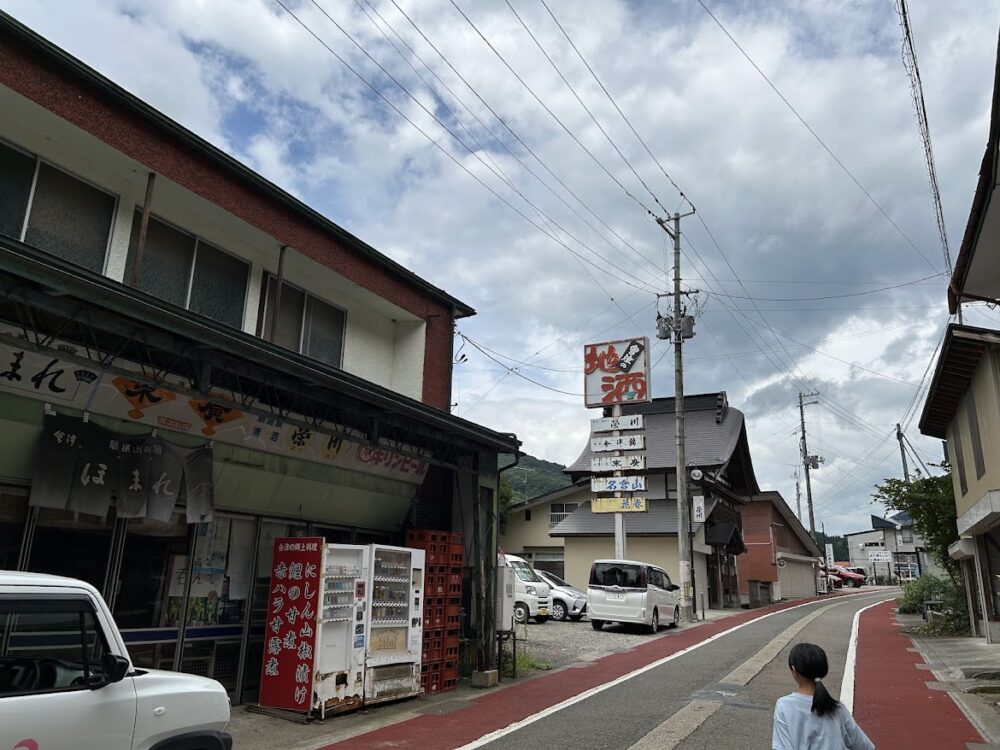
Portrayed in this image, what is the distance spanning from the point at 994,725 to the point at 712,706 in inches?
136

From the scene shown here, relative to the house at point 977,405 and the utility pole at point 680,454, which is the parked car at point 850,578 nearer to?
the utility pole at point 680,454

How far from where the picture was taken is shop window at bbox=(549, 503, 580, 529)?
36.2 m

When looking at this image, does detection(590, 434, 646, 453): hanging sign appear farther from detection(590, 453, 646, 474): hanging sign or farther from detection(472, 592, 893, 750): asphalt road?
detection(472, 592, 893, 750): asphalt road

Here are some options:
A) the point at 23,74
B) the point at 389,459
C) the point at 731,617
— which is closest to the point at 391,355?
the point at 389,459

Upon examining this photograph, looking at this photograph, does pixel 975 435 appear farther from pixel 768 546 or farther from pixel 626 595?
pixel 768 546

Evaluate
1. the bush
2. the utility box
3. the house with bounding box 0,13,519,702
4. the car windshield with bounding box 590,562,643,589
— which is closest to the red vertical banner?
the house with bounding box 0,13,519,702


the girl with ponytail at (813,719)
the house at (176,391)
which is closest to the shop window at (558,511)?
the house at (176,391)

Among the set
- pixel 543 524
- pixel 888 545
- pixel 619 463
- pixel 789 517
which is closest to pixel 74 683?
pixel 619 463

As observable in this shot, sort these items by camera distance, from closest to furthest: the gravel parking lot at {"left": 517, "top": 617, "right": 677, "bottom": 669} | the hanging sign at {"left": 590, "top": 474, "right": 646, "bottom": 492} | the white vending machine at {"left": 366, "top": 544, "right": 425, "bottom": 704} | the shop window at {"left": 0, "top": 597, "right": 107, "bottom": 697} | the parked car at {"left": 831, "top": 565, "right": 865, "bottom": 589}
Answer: the shop window at {"left": 0, "top": 597, "right": 107, "bottom": 697}, the white vending machine at {"left": 366, "top": 544, "right": 425, "bottom": 704}, the gravel parking lot at {"left": 517, "top": 617, "right": 677, "bottom": 669}, the hanging sign at {"left": 590, "top": 474, "right": 646, "bottom": 492}, the parked car at {"left": 831, "top": 565, "right": 865, "bottom": 589}

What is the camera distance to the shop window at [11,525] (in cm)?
826

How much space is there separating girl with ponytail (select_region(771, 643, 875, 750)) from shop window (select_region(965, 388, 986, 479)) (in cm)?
1324

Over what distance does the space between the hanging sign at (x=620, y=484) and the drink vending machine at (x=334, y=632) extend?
14808 mm

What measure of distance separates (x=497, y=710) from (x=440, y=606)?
2.26 meters

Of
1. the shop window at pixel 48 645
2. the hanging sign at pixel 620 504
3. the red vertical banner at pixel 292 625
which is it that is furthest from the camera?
the hanging sign at pixel 620 504
